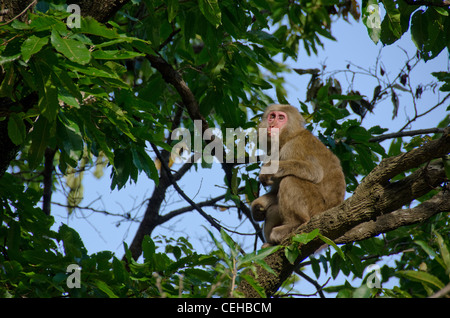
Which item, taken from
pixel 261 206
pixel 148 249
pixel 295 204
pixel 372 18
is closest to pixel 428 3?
pixel 372 18

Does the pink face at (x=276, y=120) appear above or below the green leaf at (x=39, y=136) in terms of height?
above

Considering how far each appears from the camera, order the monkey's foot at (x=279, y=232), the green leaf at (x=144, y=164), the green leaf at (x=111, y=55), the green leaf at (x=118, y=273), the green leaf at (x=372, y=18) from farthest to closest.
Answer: the monkey's foot at (x=279, y=232) < the green leaf at (x=144, y=164) < the green leaf at (x=372, y=18) < the green leaf at (x=118, y=273) < the green leaf at (x=111, y=55)

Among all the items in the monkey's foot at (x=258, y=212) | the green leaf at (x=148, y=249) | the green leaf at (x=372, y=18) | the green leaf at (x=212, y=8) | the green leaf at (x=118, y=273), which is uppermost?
the green leaf at (x=212, y=8)

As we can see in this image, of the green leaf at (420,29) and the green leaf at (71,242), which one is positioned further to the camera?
the green leaf at (420,29)

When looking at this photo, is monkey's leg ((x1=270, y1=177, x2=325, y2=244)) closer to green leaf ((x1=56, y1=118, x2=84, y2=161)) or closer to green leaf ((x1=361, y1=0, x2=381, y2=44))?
green leaf ((x1=361, y1=0, x2=381, y2=44))

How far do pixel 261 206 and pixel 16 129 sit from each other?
328 cm

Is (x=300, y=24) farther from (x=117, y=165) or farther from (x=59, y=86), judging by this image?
(x=59, y=86)

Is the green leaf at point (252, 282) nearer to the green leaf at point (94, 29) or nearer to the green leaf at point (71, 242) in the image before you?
the green leaf at point (71, 242)

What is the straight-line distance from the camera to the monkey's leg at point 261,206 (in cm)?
647

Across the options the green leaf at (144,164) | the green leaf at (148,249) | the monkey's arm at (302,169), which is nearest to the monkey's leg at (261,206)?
the monkey's arm at (302,169)

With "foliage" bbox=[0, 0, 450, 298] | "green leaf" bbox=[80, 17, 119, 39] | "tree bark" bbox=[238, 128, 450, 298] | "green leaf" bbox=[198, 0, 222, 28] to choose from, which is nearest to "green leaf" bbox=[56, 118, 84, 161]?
"foliage" bbox=[0, 0, 450, 298]

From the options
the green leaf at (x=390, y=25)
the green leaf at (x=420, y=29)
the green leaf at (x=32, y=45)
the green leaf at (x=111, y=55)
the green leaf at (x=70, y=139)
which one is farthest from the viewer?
the green leaf at (x=420, y=29)
